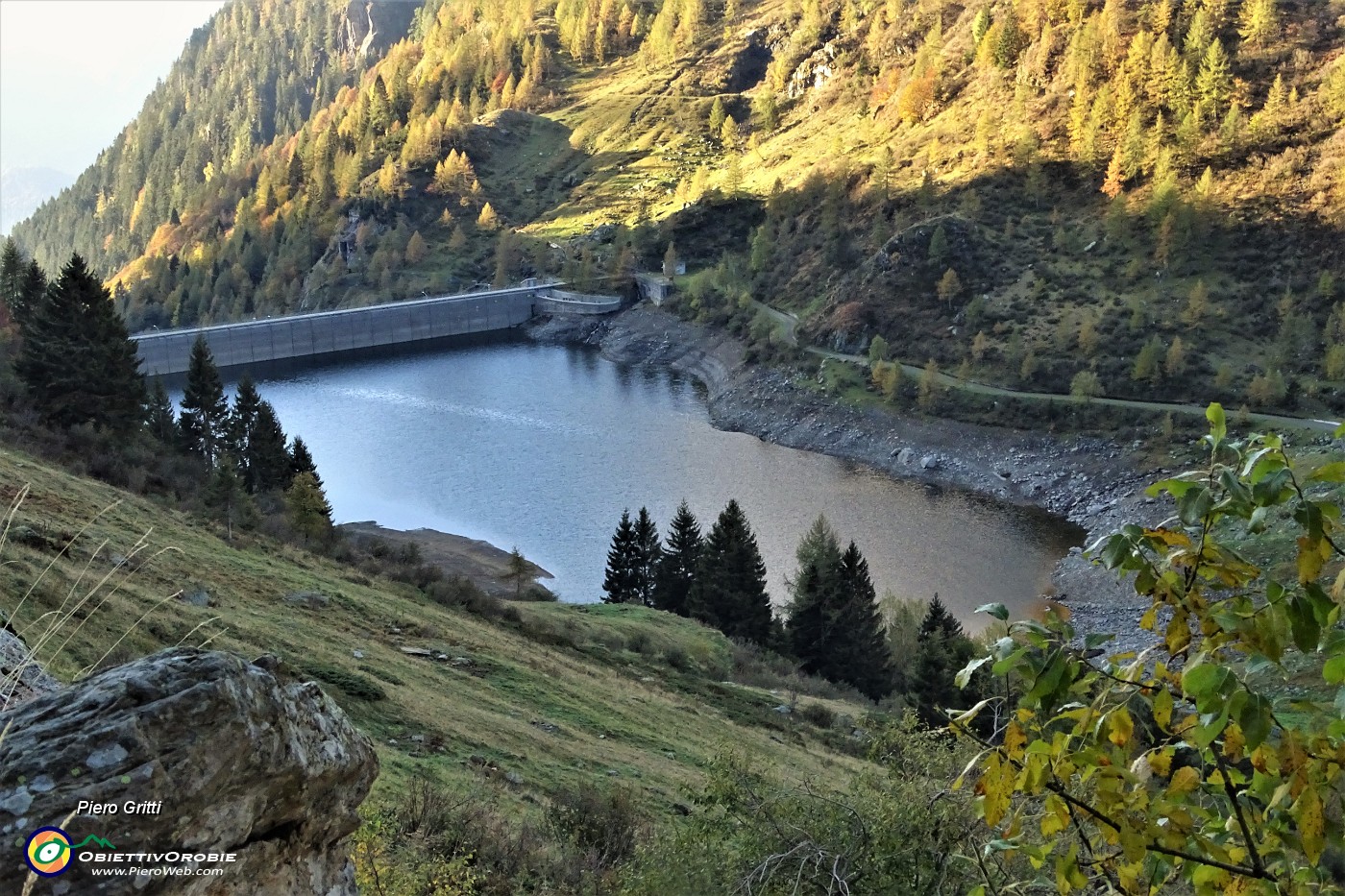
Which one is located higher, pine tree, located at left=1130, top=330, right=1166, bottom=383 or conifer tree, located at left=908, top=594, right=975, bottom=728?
pine tree, located at left=1130, top=330, right=1166, bottom=383

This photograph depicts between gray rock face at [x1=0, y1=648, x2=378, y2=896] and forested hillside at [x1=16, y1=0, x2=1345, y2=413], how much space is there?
229 ft

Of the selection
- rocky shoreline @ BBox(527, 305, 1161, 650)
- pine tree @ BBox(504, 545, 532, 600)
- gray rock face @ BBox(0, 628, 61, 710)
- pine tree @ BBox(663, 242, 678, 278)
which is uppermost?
pine tree @ BBox(663, 242, 678, 278)

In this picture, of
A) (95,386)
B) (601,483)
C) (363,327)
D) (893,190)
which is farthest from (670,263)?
(95,386)

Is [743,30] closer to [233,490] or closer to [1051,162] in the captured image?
[1051,162]

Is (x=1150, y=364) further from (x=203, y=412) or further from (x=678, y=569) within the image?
(x=203, y=412)

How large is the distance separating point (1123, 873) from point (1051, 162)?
9725cm

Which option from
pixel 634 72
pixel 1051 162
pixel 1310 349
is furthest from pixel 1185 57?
pixel 634 72

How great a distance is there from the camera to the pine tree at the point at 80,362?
33375 mm

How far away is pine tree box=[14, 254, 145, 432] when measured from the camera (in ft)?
109

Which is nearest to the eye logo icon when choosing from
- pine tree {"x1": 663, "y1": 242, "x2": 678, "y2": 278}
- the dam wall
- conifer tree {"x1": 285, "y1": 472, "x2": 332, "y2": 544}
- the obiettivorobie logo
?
the obiettivorobie logo

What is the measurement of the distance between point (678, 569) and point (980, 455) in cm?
3057

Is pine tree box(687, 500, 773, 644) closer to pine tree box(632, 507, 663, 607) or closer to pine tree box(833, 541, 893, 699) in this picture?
pine tree box(833, 541, 893, 699)

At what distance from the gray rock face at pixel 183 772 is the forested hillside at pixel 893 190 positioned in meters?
69.7

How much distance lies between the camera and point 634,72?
166m
